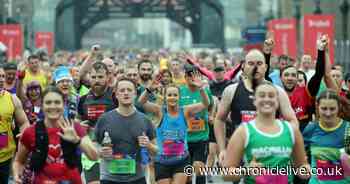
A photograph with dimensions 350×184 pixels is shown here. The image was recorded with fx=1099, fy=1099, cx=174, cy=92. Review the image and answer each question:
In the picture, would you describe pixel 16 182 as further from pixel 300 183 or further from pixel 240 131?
pixel 300 183

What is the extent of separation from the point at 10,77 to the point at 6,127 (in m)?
3.21

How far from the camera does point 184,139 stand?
42.4 feet

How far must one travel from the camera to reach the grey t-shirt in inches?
410

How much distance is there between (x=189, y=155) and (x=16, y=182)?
444 cm

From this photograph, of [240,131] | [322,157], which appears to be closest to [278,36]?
[322,157]

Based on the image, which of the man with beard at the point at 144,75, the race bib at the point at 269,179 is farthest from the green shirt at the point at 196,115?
the race bib at the point at 269,179

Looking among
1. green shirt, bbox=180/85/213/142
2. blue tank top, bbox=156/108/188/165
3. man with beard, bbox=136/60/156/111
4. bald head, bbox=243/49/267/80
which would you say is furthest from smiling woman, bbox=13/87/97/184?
man with beard, bbox=136/60/156/111

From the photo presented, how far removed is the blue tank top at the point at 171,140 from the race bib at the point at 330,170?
2.67 meters

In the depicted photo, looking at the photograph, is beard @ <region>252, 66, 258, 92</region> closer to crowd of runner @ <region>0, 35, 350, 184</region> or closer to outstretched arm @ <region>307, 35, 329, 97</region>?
crowd of runner @ <region>0, 35, 350, 184</region>

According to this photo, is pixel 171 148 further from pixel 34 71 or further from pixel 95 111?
pixel 34 71

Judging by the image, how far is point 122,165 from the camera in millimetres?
10508

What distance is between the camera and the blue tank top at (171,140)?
42.0 ft

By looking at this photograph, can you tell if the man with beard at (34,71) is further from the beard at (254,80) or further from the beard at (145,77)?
the beard at (254,80)

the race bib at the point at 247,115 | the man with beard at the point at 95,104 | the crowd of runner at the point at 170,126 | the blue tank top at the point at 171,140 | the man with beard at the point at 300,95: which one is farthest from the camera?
the man with beard at the point at 300,95
